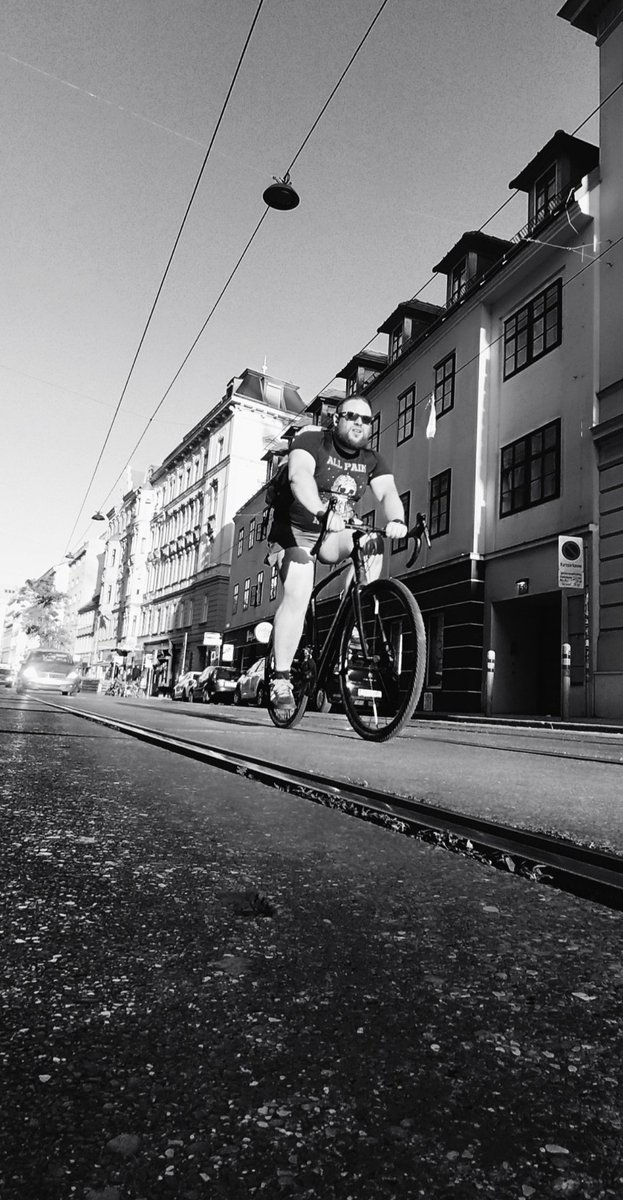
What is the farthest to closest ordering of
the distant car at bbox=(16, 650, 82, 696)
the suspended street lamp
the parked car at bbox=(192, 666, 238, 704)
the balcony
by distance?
the parked car at bbox=(192, 666, 238, 704) < the distant car at bbox=(16, 650, 82, 696) < the balcony < the suspended street lamp

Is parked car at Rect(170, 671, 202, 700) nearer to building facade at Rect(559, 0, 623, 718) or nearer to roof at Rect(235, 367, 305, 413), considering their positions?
building facade at Rect(559, 0, 623, 718)

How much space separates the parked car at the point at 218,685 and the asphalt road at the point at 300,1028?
24.3 metres

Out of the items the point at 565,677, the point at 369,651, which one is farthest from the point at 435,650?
the point at 369,651

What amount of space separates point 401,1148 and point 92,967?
0.40 m

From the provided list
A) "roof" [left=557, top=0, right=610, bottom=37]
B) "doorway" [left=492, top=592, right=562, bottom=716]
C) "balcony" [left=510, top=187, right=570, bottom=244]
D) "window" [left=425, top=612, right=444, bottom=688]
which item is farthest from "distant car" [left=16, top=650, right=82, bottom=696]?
"roof" [left=557, top=0, right=610, bottom=37]

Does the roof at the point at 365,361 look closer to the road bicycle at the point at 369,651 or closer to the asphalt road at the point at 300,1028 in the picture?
the road bicycle at the point at 369,651

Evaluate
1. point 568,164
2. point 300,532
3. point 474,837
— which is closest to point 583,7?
point 568,164

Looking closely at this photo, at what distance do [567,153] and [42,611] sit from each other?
2408 inches

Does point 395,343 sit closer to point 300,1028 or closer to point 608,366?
point 608,366

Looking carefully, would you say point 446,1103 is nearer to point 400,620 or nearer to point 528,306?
point 400,620

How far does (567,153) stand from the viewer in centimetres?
1694

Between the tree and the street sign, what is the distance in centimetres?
6131

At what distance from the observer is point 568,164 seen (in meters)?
17.0

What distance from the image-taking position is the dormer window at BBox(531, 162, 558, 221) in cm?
1723
